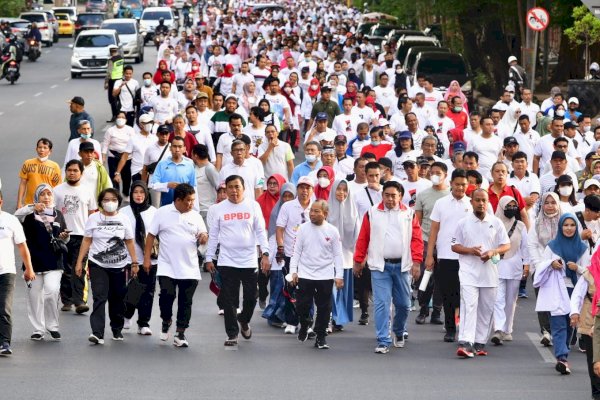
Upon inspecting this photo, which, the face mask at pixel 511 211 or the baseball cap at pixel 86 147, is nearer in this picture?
the face mask at pixel 511 211

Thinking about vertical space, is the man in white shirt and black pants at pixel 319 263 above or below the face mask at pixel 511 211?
below

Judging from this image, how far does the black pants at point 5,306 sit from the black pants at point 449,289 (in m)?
4.12

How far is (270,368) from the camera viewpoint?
512 inches

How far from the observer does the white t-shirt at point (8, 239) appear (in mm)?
13281

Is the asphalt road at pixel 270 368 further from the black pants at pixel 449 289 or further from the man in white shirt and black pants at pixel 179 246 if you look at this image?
the man in white shirt and black pants at pixel 179 246

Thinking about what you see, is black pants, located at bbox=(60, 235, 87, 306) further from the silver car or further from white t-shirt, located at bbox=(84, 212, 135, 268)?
the silver car

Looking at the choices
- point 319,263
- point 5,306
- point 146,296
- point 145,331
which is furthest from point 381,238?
point 5,306

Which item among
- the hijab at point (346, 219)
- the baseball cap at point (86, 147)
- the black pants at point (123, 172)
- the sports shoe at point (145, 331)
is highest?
the baseball cap at point (86, 147)

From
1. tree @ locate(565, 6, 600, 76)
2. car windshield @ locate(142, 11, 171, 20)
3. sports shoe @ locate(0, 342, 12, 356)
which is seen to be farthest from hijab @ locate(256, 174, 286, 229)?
car windshield @ locate(142, 11, 171, 20)

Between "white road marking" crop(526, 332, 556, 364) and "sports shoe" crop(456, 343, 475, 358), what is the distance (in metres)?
0.67

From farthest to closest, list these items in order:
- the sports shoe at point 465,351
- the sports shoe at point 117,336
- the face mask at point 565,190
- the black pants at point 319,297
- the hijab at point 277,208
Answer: the face mask at point 565,190
the hijab at point 277,208
the sports shoe at point 117,336
the black pants at point 319,297
the sports shoe at point 465,351

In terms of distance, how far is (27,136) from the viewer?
33625 mm

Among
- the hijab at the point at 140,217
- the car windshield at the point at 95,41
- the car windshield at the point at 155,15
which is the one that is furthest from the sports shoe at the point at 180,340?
the car windshield at the point at 155,15

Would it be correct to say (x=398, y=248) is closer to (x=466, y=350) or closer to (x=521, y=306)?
(x=466, y=350)
